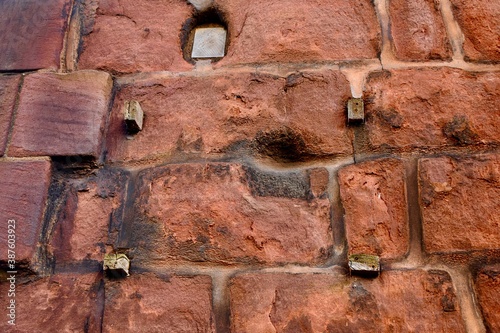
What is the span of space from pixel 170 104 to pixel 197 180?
0.68 feet

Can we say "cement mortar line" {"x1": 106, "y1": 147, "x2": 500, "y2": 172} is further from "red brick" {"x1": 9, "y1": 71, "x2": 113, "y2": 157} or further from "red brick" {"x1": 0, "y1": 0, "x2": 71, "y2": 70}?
"red brick" {"x1": 0, "y1": 0, "x2": 71, "y2": 70}

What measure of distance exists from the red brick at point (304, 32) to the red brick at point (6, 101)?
485 mm

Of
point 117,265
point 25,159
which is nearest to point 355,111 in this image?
point 117,265

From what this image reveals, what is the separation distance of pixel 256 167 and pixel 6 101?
1.95ft

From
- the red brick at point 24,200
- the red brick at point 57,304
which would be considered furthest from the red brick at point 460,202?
the red brick at point 24,200

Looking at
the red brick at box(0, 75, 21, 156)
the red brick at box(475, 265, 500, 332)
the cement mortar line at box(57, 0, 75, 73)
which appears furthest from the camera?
the cement mortar line at box(57, 0, 75, 73)

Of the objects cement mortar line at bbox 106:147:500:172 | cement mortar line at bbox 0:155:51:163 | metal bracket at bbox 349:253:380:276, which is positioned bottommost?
metal bracket at bbox 349:253:380:276

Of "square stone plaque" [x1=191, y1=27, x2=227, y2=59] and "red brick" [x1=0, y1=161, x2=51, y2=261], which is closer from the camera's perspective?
"red brick" [x1=0, y1=161, x2=51, y2=261]

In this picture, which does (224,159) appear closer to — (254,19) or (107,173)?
(107,173)

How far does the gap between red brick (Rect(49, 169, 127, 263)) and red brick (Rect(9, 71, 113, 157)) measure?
2.7 inches

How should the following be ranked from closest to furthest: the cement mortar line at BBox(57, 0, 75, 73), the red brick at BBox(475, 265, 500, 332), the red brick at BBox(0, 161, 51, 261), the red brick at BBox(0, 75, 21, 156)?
the red brick at BBox(475, 265, 500, 332) → the red brick at BBox(0, 161, 51, 261) → the red brick at BBox(0, 75, 21, 156) → the cement mortar line at BBox(57, 0, 75, 73)

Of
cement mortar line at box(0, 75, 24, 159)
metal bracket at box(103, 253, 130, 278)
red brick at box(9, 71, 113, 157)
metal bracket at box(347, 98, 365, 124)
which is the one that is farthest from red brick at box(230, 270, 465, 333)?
cement mortar line at box(0, 75, 24, 159)

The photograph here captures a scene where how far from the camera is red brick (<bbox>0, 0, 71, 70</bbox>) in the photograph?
1.24 m

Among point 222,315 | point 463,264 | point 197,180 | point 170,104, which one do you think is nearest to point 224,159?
point 197,180
